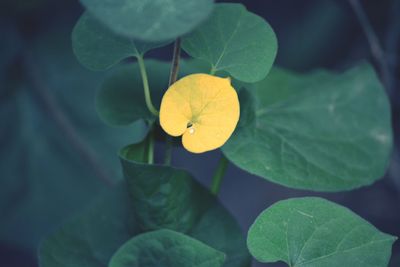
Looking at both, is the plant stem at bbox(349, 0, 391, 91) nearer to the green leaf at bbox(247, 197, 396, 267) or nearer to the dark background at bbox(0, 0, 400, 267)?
the dark background at bbox(0, 0, 400, 267)

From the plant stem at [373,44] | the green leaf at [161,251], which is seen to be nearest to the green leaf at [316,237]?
the green leaf at [161,251]

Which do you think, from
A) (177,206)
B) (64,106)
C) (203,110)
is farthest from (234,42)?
(64,106)

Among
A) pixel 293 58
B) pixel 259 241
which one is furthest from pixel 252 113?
pixel 293 58

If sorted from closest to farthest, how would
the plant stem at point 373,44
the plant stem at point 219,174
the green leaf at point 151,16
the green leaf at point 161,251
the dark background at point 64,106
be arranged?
the green leaf at point 151,16 < the green leaf at point 161,251 < the plant stem at point 219,174 < the plant stem at point 373,44 < the dark background at point 64,106

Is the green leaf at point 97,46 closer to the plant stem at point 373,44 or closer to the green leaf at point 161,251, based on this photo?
the green leaf at point 161,251

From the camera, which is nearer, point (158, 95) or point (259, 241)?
point (259, 241)

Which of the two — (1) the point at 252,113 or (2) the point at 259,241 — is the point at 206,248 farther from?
(1) the point at 252,113

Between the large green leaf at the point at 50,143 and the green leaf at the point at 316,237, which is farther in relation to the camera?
the large green leaf at the point at 50,143
